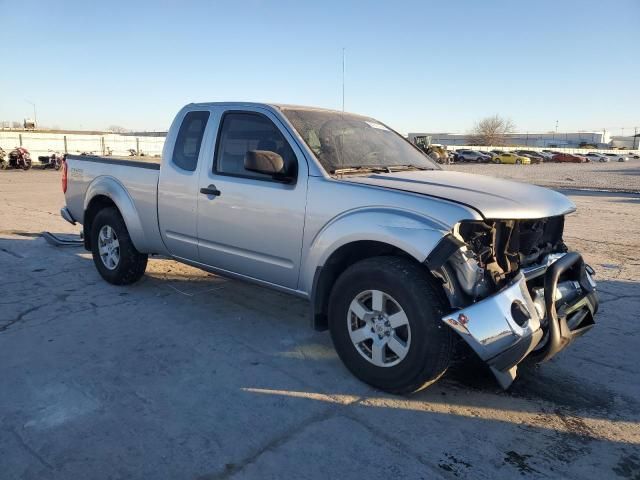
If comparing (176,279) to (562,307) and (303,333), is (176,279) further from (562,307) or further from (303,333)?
(562,307)

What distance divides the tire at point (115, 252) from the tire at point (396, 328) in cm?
281

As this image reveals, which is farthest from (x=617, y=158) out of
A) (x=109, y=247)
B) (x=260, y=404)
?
(x=260, y=404)

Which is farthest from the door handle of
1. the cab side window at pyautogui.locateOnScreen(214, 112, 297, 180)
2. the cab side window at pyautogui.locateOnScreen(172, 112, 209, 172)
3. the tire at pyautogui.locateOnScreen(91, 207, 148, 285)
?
the tire at pyautogui.locateOnScreen(91, 207, 148, 285)

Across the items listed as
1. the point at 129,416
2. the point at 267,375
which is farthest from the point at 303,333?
the point at 129,416

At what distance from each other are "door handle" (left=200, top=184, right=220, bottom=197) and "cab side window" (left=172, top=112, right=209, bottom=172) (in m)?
0.30

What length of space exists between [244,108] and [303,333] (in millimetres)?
2007

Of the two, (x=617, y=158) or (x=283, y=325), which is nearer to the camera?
(x=283, y=325)

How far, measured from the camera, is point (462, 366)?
12.5 feet

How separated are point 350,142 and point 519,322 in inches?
81.2

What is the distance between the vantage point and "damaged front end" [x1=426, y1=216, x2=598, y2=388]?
2.84 m

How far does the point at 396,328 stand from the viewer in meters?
3.26

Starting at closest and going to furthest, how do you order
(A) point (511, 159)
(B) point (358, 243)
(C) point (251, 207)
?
(B) point (358, 243) < (C) point (251, 207) < (A) point (511, 159)

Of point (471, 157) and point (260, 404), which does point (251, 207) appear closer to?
point (260, 404)

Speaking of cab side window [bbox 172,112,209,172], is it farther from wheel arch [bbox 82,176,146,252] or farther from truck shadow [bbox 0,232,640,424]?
truck shadow [bbox 0,232,640,424]
